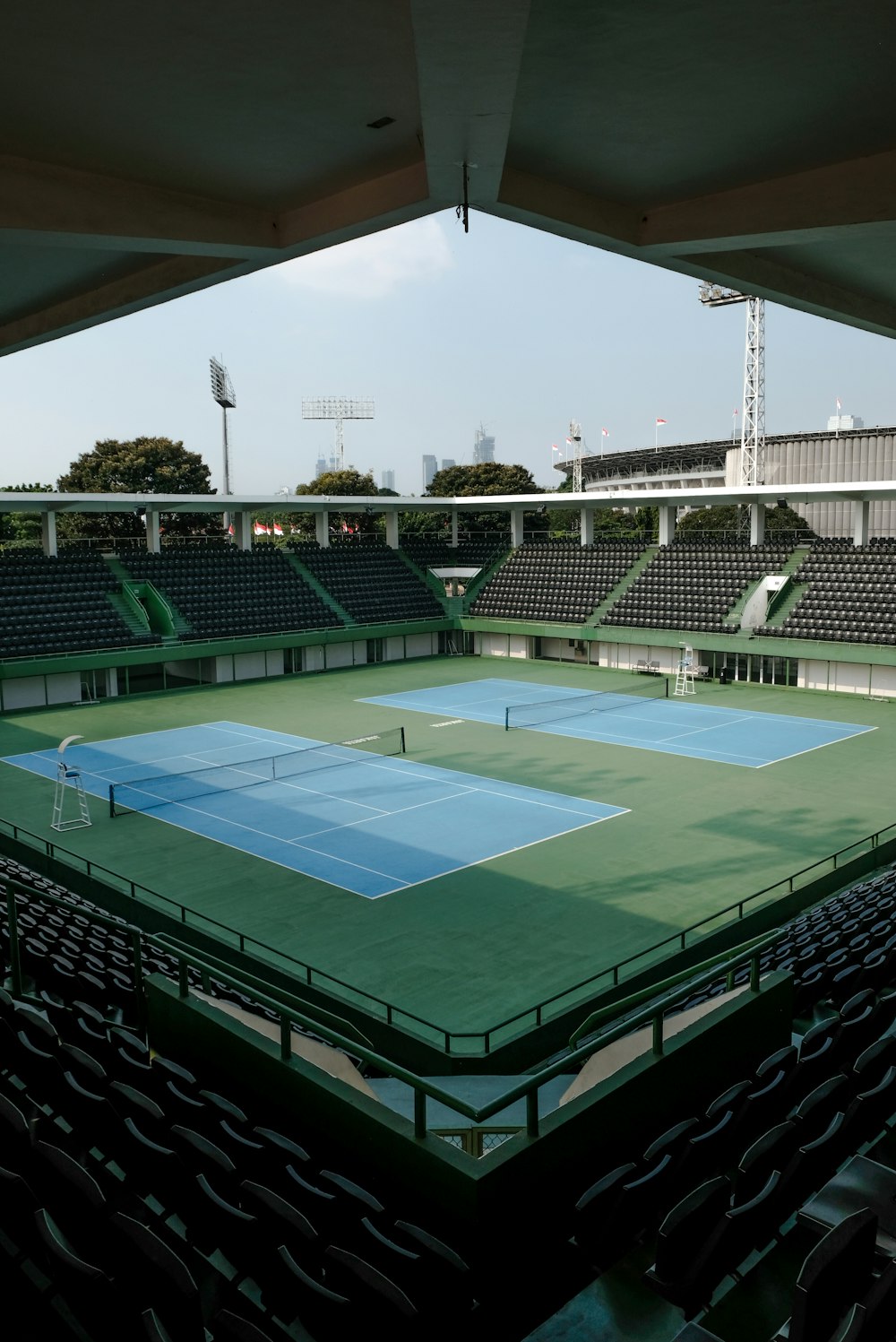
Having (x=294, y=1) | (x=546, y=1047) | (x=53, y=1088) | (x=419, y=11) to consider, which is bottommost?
(x=546, y=1047)

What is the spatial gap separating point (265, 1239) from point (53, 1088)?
2714mm

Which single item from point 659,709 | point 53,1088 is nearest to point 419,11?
point 53,1088

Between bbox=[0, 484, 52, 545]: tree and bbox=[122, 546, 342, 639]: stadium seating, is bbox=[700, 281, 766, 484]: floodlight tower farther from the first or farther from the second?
bbox=[0, 484, 52, 545]: tree

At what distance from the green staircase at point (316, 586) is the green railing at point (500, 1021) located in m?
30.0

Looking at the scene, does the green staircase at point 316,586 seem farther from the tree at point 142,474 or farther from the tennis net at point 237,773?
Answer: the tree at point 142,474

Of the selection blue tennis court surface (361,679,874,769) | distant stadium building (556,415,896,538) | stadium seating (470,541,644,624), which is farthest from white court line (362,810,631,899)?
distant stadium building (556,415,896,538)

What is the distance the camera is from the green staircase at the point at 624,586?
50.3m

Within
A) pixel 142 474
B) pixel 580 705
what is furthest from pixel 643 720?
pixel 142 474

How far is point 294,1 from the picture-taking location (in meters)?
5.62

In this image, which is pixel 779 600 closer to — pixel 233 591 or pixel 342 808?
pixel 233 591

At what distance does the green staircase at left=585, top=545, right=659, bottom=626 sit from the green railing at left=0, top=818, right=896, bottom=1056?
29.1 meters

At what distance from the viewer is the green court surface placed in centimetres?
1641

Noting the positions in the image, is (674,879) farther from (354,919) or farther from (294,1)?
(294,1)

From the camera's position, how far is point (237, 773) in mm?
29062
